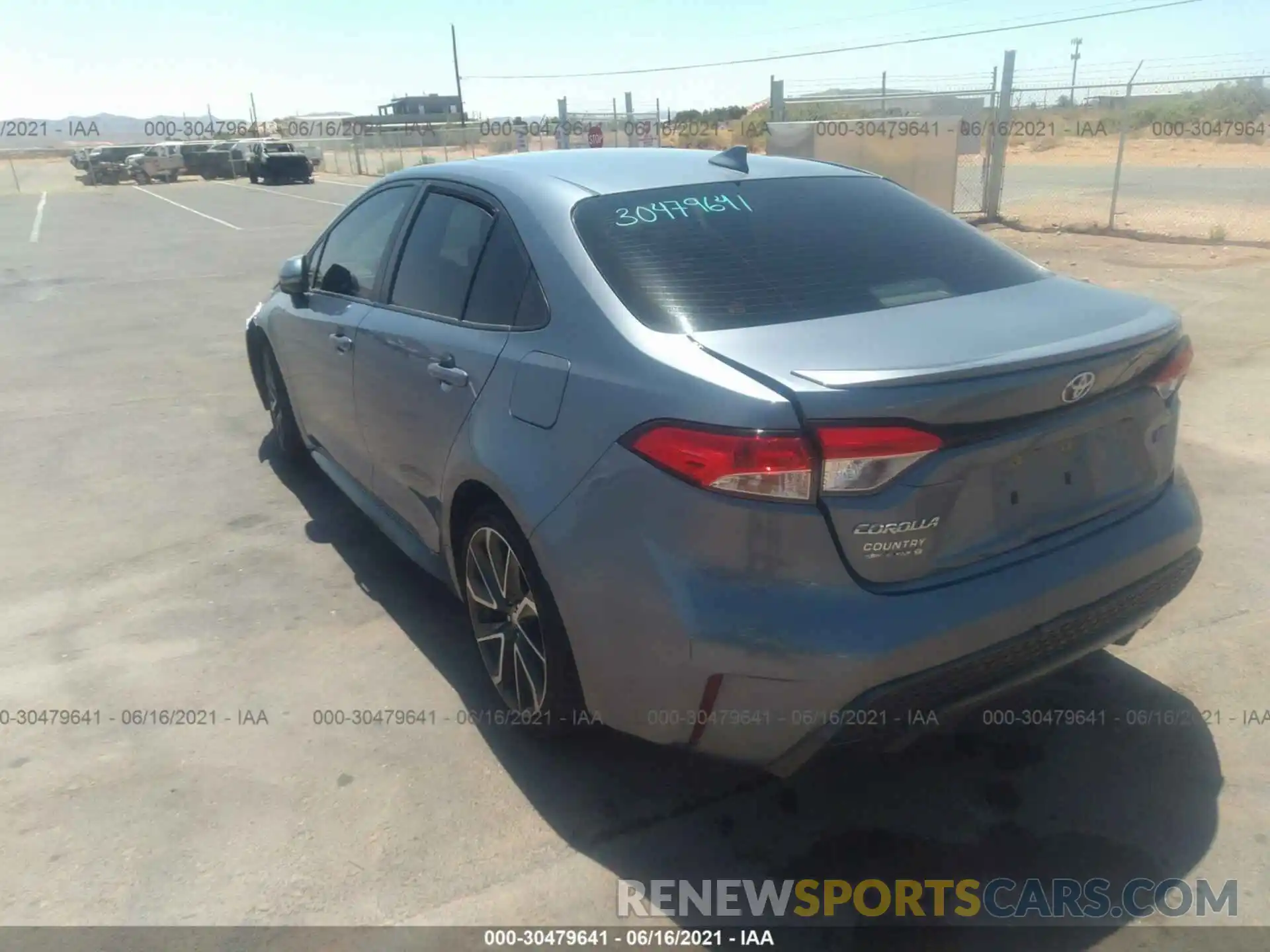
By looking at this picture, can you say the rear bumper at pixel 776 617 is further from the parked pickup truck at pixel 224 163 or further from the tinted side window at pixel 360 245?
the parked pickup truck at pixel 224 163

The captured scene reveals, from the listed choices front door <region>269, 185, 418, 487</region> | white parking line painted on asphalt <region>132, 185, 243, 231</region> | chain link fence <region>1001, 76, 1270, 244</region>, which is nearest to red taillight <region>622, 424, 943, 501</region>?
front door <region>269, 185, 418, 487</region>

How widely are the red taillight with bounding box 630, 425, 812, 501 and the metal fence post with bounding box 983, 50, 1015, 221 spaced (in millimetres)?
14664

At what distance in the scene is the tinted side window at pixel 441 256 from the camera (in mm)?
3303

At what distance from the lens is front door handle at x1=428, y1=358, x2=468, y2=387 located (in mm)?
3088

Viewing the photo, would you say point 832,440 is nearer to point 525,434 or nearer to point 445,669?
point 525,434

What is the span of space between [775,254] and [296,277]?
2.57 metres

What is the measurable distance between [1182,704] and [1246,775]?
357 millimetres

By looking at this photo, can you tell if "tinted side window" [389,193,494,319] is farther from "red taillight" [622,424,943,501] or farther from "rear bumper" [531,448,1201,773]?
"red taillight" [622,424,943,501]

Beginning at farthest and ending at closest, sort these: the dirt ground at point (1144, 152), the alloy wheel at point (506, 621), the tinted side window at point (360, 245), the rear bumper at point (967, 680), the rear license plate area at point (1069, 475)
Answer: the dirt ground at point (1144, 152) < the tinted side window at point (360, 245) < the alloy wheel at point (506, 621) < the rear license plate area at point (1069, 475) < the rear bumper at point (967, 680)

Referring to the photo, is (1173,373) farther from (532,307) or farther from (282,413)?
(282,413)

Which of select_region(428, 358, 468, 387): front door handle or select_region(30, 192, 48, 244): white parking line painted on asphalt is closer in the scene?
select_region(428, 358, 468, 387): front door handle

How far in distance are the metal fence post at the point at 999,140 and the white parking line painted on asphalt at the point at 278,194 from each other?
14280 mm

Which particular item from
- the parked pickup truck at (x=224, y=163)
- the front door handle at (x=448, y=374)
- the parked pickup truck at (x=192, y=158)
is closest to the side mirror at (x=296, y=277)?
the front door handle at (x=448, y=374)

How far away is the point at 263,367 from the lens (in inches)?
228
